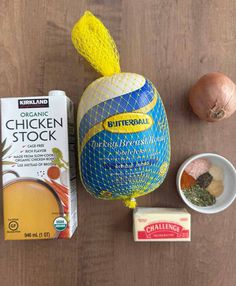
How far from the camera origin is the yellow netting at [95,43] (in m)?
0.62

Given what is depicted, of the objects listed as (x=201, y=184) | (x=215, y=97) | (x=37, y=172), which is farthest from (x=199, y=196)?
(x=37, y=172)

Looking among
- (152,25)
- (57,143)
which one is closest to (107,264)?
(57,143)

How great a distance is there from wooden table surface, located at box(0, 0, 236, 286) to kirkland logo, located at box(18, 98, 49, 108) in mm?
106

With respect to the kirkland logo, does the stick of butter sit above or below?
below

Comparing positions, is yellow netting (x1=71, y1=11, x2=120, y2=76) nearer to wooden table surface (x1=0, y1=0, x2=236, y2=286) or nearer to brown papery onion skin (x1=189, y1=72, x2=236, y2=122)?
wooden table surface (x1=0, y1=0, x2=236, y2=286)

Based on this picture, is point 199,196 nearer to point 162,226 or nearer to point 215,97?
point 162,226

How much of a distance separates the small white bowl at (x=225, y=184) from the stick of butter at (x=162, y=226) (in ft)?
0.14

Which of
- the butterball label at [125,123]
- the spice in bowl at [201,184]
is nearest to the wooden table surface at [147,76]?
the spice in bowl at [201,184]

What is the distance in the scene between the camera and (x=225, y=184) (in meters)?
0.69

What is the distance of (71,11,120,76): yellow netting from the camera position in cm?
62

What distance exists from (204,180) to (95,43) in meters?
0.40

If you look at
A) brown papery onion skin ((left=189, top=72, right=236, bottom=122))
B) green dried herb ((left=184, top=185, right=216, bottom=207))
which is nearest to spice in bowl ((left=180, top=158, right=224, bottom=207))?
green dried herb ((left=184, top=185, right=216, bottom=207))

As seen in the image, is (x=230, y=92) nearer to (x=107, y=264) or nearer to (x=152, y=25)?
(x=152, y=25)

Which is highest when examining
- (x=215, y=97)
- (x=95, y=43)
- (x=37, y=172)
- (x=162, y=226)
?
(x=95, y=43)
